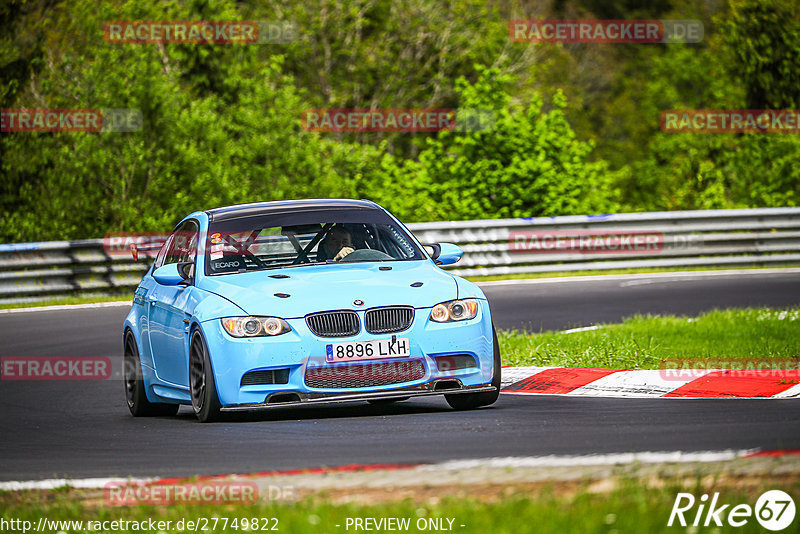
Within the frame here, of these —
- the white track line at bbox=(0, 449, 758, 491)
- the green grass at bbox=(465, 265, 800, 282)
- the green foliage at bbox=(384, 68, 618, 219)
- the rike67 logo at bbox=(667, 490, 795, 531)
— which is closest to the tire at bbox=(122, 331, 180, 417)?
the white track line at bbox=(0, 449, 758, 491)

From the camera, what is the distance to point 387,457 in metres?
7.11

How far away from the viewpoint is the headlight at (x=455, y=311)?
9117 mm

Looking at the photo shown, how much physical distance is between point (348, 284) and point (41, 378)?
16.6ft

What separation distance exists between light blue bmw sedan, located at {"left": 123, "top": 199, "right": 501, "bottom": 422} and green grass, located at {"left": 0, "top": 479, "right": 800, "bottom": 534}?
3.00 metres

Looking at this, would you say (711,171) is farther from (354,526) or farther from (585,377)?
(354,526)

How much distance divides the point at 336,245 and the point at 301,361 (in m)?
1.58

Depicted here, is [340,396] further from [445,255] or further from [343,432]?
[445,255]

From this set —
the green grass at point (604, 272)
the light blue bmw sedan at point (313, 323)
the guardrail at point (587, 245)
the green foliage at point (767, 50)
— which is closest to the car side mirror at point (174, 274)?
the light blue bmw sedan at point (313, 323)

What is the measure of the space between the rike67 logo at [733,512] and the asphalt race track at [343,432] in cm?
153

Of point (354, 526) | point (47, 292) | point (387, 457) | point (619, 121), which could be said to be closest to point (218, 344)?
point (387, 457)

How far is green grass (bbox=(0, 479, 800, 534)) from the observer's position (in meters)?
4.98

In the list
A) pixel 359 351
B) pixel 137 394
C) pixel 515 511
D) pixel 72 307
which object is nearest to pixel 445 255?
pixel 359 351

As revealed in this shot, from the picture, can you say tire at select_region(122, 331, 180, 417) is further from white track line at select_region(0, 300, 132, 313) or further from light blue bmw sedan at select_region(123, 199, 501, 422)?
white track line at select_region(0, 300, 132, 313)

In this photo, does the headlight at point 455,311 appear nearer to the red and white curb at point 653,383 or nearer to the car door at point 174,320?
the red and white curb at point 653,383
